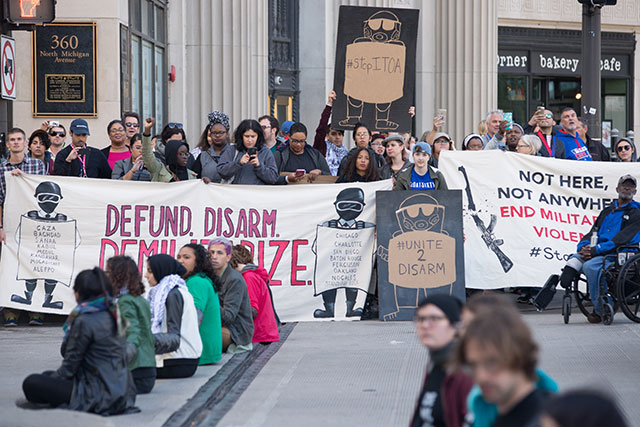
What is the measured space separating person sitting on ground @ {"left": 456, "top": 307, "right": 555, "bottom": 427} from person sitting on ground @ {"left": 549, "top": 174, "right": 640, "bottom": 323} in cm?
806

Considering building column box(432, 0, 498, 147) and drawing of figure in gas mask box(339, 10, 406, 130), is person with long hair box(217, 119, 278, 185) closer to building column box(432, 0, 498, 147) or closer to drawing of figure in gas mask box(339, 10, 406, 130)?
drawing of figure in gas mask box(339, 10, 406, 130)

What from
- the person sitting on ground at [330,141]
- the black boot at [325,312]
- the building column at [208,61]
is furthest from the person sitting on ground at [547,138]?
the building column at [208,61]

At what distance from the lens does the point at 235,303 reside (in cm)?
970

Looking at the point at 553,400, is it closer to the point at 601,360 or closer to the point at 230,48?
the point at 601,360

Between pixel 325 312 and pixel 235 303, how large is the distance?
267cm

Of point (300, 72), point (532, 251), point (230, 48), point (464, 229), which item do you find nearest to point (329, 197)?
point (464, 229)

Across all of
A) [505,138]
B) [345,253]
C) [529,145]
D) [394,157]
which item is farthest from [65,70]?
[529,145]

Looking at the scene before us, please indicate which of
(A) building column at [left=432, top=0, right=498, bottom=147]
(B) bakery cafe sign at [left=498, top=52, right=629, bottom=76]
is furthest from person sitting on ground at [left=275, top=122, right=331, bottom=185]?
(B) bakery cafe sign at [left=498, top=52, right=629, bottom=76]

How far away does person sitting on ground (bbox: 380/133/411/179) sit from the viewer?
12.7 m

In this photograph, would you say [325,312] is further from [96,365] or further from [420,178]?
[96,365]

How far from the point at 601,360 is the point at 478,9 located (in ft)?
51.1

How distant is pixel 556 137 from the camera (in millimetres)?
14227

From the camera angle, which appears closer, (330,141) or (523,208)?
(523,208)

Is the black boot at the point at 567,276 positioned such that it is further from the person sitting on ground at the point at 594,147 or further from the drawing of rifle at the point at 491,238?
the person sitting on ground at the point at 594,147
